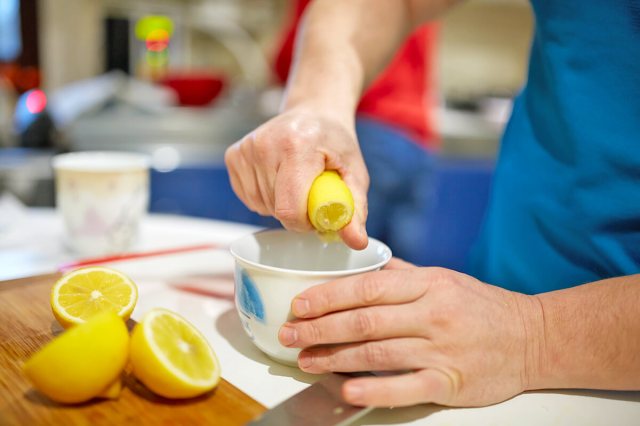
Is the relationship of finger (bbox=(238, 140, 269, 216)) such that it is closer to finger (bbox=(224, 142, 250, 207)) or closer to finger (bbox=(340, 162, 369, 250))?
finger (bbox=(224, 142, 250, 207))

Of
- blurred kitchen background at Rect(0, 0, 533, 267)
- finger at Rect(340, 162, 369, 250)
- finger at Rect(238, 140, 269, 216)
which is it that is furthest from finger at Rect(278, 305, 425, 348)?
blurred kitchen background at Rect(0, 0, 533, 267)

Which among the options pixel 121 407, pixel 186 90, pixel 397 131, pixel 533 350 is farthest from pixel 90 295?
pixel 186 90

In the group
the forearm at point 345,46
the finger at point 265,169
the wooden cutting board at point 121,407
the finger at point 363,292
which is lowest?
the wooden cutting board at point 121,407

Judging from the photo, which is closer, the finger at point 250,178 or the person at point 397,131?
the finger at point 250,178

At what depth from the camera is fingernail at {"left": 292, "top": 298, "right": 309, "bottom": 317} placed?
52 cm

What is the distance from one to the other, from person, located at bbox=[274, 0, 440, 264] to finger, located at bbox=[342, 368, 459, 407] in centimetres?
119

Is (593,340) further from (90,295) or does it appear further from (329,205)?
(90,295)

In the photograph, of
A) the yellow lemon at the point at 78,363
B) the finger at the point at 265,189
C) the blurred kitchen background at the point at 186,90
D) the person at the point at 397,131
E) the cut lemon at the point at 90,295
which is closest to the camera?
the yellow lemon at the point at 78,363

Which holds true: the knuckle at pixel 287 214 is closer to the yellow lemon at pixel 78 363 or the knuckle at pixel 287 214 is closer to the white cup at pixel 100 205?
the yellow lemon at pixel 78 363

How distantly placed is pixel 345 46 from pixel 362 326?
1.57 feet

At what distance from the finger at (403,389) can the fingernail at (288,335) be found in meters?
0.08

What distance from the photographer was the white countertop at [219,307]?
502 millimetres

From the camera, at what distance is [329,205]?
0.57m

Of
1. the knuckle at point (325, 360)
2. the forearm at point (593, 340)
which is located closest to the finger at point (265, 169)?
the knuckle at point (325, 360)
